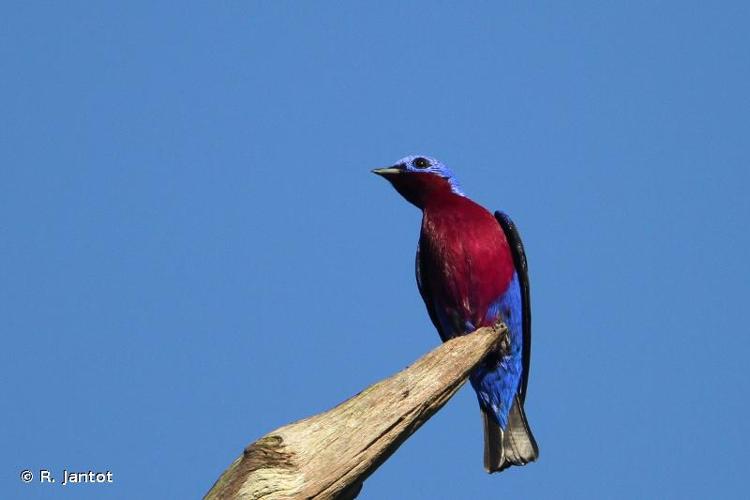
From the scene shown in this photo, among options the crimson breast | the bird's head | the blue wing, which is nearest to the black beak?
the bird's head

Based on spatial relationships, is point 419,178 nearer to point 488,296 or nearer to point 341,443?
point 488,296

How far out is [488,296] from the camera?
28.3ft

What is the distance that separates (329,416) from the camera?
6086 millimetres

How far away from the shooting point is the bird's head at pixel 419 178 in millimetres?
9453


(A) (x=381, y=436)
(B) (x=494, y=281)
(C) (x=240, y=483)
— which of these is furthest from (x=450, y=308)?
(C) (x=240, y=483)

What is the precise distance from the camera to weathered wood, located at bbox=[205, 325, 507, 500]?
18.9 ft

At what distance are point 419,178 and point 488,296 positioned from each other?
1517 millimetres

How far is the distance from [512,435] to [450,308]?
1.29 m

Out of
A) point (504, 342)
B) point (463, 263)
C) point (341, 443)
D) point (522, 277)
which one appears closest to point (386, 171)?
point (463, 263)

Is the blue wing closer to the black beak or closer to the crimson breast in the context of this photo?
the crimson breast

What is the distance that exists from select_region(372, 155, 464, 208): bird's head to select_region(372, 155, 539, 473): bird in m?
0.26

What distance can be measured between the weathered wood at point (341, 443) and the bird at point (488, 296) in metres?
2.04

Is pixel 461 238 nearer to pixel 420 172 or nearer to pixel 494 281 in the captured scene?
pixel 494 281

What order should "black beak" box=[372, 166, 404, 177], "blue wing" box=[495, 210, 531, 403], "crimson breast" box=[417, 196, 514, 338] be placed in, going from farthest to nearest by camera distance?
"black beak" box=[372, 166, 404, 177], "blue wing" box=[495, 210, 531, 403], "crimson breast" box=[417, 196, 514, 338]
